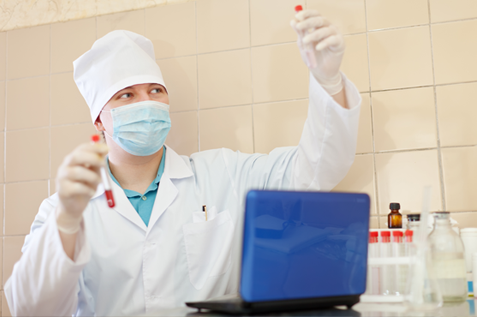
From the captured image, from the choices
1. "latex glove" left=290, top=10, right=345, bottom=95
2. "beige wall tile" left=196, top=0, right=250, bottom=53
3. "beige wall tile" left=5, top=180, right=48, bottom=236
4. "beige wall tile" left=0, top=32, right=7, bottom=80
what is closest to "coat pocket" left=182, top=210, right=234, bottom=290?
"latex glove" left=290, top=10, right=345, bottom=95

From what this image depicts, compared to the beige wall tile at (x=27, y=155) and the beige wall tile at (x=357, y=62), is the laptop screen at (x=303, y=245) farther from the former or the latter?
the beige wall tile at (x=27, y=155)

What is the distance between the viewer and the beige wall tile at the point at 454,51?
1626 mm

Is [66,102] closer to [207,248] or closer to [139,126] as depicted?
[139,126]

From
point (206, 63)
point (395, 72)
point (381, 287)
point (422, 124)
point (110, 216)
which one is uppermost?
point (206, 63)

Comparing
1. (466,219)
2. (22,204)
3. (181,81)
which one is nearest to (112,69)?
(181,81)

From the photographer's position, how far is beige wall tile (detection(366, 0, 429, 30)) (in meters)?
1.69

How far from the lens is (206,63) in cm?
192

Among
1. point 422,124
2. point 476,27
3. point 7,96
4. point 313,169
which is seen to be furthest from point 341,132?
point 7,96

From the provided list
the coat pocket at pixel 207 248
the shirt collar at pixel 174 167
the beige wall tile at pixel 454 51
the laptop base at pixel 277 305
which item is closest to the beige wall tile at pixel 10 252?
the shirt collar at pixel 174 167

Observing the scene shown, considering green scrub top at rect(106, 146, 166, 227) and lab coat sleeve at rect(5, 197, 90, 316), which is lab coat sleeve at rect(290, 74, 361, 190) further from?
lab coat sleeve at rect(5, 197, 90, 316)

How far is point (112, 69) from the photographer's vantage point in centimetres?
161

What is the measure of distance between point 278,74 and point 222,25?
33 centimetres

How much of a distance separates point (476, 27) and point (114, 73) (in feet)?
4.27

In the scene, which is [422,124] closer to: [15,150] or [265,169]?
[265,169]
